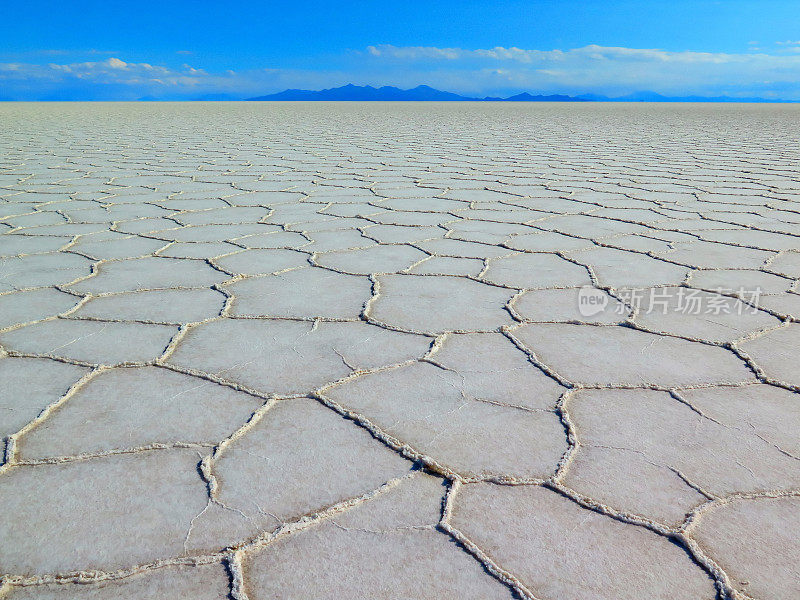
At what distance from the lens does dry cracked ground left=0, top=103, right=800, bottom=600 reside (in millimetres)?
826

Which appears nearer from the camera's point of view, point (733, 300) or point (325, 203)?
point (733, 300)

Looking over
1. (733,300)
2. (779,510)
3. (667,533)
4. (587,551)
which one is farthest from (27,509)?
(733,300)

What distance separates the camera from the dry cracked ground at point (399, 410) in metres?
0.83

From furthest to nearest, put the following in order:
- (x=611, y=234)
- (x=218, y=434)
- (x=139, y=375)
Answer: (x=611, y=234), (x=139, y=375), (x=218, y=434)

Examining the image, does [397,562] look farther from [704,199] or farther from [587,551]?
[704,199]

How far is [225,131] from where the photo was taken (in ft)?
29.1

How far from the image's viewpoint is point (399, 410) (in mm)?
1189

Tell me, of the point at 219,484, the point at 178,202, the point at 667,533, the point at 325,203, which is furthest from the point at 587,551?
the point at 178,202

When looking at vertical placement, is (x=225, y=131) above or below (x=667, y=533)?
below

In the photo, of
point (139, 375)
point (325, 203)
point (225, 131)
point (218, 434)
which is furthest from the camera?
point (225, 131)

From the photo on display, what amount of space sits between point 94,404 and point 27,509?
0.31 metres

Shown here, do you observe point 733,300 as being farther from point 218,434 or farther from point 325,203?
point 325,203

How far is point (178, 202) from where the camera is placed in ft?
10.9

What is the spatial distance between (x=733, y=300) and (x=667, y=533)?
1.08 m
